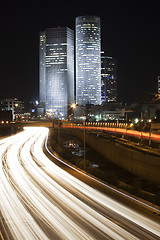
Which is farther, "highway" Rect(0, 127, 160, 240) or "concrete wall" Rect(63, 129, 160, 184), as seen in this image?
"concrete wall" Rect(63, 129, 160, 184)

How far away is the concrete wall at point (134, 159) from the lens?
29.5 metres

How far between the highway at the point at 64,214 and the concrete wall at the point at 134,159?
1081 cm

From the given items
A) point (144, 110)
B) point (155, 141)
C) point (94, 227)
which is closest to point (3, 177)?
point (94, 227)

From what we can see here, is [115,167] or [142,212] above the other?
[142,212]

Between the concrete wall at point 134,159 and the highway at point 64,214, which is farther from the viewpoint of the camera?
the concrete wall at point 134,159

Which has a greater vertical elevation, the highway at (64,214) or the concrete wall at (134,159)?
the highway at (64,214)

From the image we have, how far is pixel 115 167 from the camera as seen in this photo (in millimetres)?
40781

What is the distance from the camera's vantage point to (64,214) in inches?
536

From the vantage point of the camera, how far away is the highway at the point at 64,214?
11.5 meters

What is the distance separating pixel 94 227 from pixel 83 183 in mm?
8561

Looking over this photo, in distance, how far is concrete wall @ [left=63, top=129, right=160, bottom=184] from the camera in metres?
29.5

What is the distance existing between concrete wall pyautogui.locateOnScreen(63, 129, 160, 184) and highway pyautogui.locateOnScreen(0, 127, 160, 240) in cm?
1081

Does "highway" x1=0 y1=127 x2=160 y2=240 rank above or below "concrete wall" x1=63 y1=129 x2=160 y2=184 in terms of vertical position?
above

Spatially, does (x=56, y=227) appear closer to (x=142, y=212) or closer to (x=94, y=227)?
(x=94, y=227)
